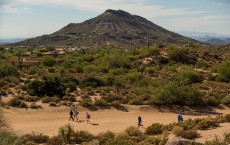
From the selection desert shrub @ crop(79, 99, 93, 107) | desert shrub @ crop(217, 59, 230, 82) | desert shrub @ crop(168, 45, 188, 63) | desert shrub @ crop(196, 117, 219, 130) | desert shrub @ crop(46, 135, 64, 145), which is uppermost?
desert shrub @ crop(168, 45, 188, 63)

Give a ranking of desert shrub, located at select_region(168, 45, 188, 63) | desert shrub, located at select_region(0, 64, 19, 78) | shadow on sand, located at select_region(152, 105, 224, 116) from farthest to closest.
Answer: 1. desert shrub, located at select_region(168, 45, 188, 63)
2. desert shrub, located at select_region(0, 64, 19, 78)
3. shadow on sand, located at select_region(152, 105, 224, 116)

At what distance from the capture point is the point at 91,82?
38.5 metres

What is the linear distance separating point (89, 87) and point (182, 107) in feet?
33.9

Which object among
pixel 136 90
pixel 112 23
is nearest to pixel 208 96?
pixel 136 90

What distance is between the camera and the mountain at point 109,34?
496ft

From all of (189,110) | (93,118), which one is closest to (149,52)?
(189,110)

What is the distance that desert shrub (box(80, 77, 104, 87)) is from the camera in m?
37.6

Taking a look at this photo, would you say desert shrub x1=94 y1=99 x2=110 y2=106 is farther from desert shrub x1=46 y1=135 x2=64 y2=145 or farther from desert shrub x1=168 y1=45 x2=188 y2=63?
desert shrub x1=168 y1=45 x2=188 y2=63

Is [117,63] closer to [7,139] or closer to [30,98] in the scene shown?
[30,98]

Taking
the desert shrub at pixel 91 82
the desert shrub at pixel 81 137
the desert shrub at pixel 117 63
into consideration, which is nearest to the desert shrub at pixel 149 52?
the desert shrub at pixel 117 63

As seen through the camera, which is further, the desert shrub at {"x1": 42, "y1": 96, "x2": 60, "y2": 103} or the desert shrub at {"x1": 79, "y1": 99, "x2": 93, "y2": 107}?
the desert shrub at {"x1": 42, "y1": 96, "x2": 60, "y2": 103}

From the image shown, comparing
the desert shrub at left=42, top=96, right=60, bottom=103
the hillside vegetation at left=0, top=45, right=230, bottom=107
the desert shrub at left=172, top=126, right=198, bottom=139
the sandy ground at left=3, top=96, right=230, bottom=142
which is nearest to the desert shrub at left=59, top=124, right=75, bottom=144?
the sandy ground at left=3, top=96, right=230, bottom=142

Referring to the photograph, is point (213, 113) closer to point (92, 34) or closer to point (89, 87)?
point (89, 87)

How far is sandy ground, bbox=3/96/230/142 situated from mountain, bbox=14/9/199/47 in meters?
109
